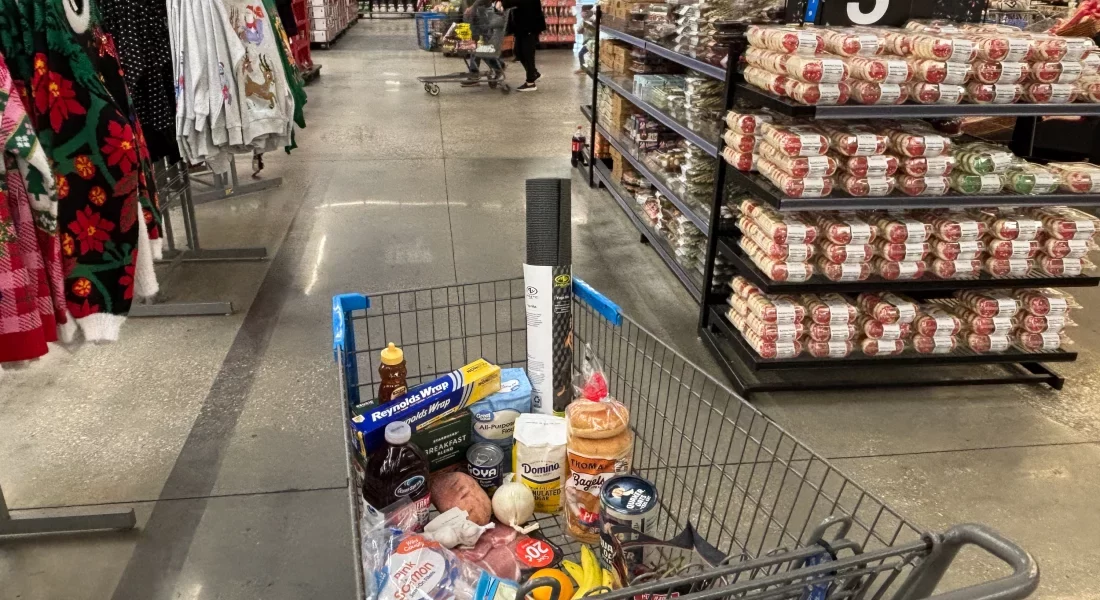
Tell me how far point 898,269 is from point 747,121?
869 mm

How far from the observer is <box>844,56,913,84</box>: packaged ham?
268cm

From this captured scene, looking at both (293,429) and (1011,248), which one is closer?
(293,429)

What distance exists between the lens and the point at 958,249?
3.05m

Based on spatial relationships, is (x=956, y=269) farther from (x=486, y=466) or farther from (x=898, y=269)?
(x=486, y=466)

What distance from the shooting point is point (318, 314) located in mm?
3881

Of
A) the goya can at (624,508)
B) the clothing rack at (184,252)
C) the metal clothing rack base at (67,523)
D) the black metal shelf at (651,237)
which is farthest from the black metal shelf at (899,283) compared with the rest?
the clothing rack at (184,252)

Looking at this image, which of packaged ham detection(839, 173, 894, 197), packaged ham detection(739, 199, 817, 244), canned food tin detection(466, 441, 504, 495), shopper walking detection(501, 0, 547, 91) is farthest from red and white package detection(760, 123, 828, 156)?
shopper walking detection(501, 0, 547, 91)

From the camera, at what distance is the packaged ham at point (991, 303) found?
10.5 feet

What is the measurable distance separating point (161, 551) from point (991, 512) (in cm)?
274

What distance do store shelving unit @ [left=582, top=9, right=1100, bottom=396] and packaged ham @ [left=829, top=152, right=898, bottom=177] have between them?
0.10 m

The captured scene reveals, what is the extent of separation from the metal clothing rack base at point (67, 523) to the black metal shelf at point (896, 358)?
7.82ft

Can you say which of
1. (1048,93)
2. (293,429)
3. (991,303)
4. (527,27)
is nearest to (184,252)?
(293,429)

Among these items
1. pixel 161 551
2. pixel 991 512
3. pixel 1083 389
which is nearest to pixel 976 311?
pixel 1083 389

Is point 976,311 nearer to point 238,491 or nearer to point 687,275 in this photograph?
point 687,275
